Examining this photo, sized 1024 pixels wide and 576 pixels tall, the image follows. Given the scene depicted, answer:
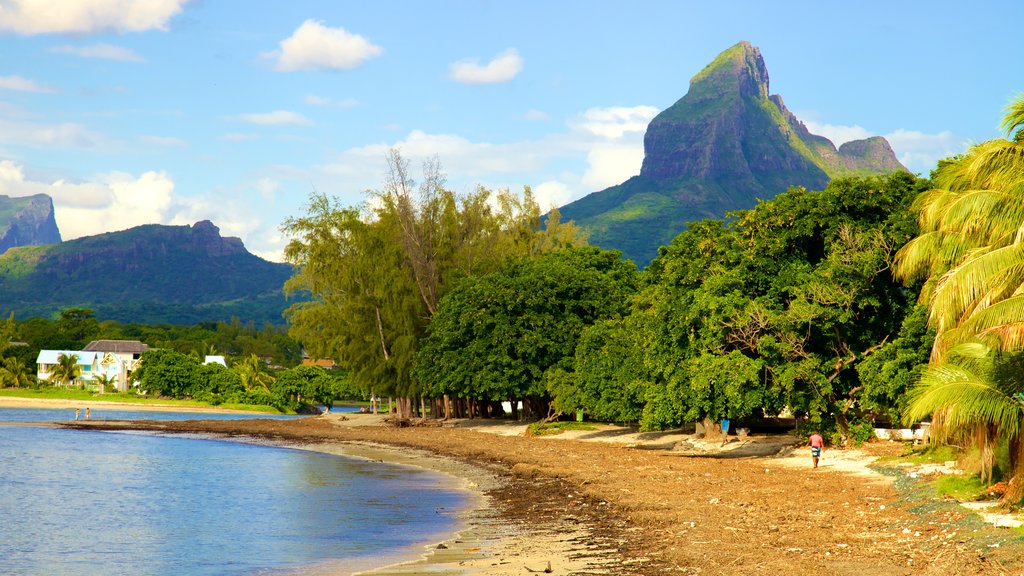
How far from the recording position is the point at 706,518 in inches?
839

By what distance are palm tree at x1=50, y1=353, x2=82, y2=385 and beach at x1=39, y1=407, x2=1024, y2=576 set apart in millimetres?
109911

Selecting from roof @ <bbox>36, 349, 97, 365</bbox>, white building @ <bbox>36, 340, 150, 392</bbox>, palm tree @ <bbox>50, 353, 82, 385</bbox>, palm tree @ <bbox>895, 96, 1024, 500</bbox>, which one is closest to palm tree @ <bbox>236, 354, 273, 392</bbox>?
white building @ <bbox>36, 340, 150, 392</bbox>

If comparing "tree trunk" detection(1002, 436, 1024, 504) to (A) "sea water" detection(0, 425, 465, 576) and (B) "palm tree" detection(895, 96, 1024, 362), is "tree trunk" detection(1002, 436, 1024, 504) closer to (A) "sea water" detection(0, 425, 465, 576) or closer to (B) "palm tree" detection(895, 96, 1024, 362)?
(B) "palm tree" detection(895, 96, 1024, 362)

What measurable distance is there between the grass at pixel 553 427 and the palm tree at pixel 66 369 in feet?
334

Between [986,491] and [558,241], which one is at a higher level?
[558,241]

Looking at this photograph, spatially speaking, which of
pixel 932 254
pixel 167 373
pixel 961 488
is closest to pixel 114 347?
pixel 167 373

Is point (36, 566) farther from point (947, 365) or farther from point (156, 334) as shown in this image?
point (156, 334)

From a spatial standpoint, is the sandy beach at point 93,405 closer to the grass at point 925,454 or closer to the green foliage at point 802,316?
the green foliage at point 802,316

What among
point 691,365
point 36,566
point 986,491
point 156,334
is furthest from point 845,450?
point 156,334

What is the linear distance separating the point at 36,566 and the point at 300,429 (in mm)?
54806

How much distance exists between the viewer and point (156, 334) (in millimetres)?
176000

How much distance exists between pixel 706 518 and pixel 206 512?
54.4 ft

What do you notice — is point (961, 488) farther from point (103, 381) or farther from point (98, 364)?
point (98, 364)

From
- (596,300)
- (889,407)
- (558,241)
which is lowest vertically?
(889,407)
